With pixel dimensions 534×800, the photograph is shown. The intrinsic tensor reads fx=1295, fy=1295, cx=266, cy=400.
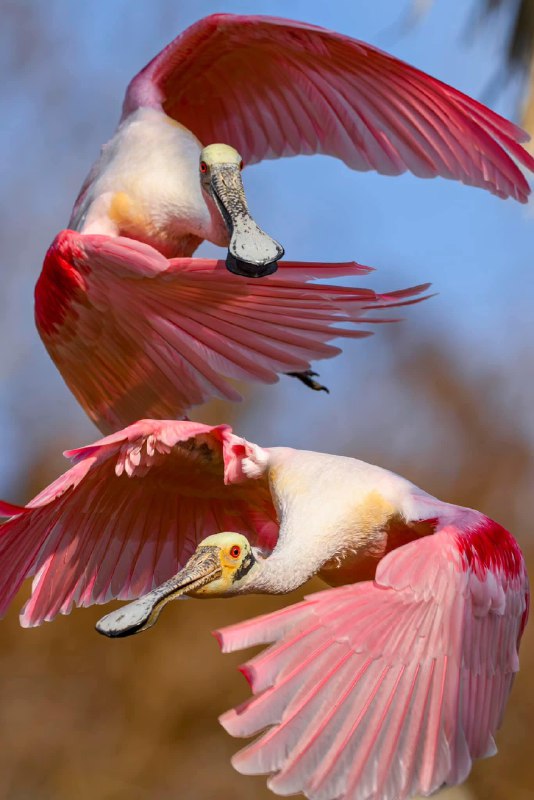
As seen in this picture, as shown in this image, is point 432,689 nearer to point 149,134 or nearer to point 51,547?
point 51,547

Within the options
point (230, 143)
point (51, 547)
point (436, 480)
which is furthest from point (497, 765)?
point (51, 547)

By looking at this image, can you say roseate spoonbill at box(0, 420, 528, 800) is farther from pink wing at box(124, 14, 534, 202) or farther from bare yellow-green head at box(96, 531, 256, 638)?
pink wing at box(124, 14, 534, 202)

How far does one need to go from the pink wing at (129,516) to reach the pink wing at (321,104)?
1028 millimetres

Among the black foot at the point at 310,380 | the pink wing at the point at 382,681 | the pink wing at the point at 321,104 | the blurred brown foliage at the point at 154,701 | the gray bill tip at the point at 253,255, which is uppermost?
the pink wing at the point at 321,104

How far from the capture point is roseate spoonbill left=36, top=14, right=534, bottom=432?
125 inches

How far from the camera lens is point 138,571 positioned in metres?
3.10

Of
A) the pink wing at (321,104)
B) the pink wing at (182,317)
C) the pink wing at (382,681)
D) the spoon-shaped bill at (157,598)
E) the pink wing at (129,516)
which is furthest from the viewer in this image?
the pink wing at (321,104)

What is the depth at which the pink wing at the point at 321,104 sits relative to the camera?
10.9 ft

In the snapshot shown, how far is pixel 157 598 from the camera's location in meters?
2.43

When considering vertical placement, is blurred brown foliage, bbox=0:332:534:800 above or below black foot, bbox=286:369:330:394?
below

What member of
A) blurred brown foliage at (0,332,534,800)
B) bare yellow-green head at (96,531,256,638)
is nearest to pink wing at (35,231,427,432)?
bare yellow-green head at (96,531,256,638)

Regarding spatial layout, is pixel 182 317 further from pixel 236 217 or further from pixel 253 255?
pixel 253 255

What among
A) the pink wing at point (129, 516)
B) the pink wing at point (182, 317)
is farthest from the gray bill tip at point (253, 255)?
the pink wing at point (129, 516)

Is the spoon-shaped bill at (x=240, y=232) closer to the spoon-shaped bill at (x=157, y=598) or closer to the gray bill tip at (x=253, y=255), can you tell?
the gray bill tip at (x=253, y=255)
